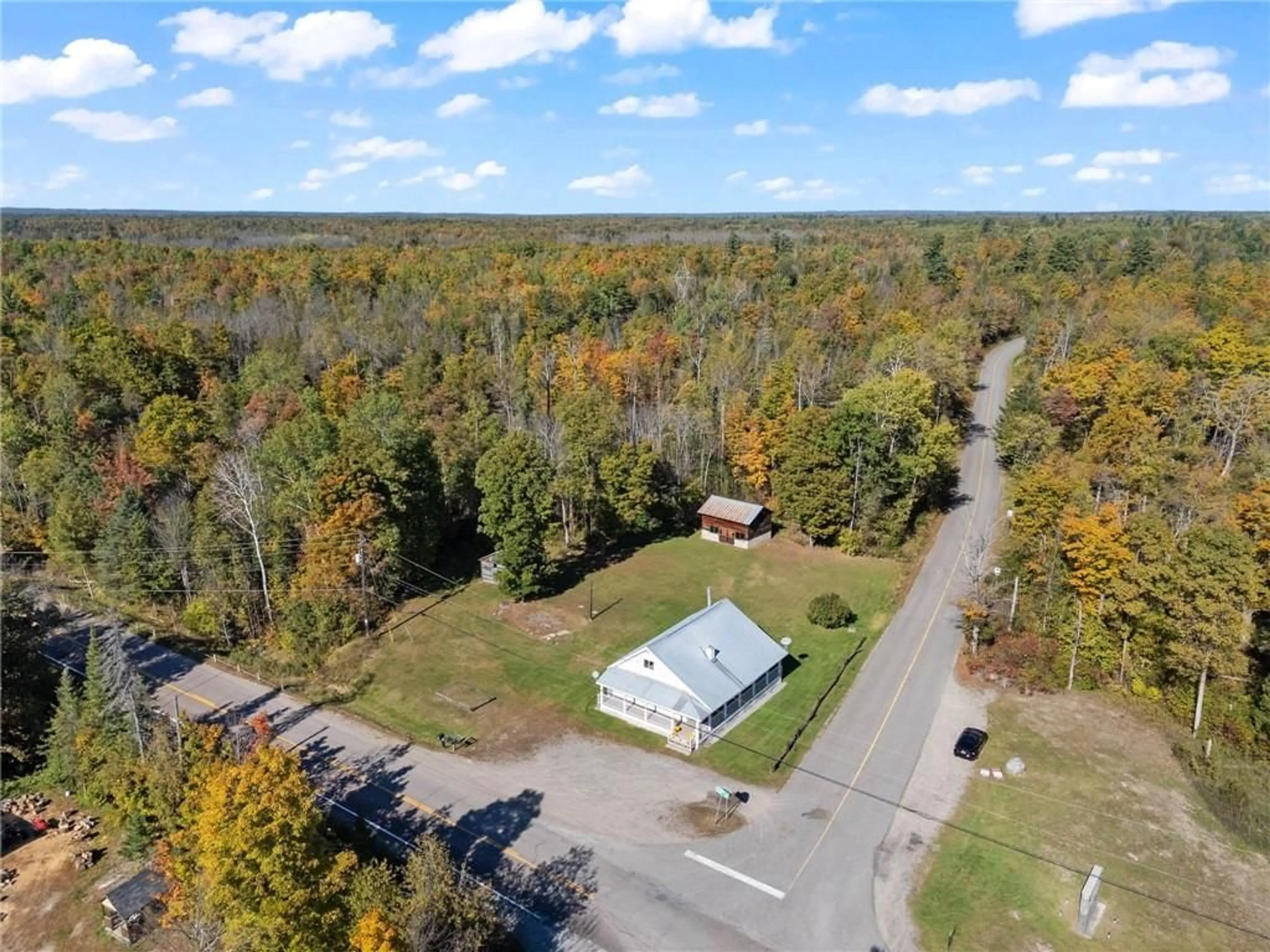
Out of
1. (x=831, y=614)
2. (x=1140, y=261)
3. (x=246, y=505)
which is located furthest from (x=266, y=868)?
(x=1140, y=261)

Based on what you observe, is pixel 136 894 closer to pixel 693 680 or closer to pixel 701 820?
pixel 701 820

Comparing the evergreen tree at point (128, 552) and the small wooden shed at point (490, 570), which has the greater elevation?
the evergreen tree at point (128, 552)

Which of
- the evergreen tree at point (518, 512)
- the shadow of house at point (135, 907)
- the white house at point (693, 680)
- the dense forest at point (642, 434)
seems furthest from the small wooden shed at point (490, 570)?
the shadow of house at point (135, 907)

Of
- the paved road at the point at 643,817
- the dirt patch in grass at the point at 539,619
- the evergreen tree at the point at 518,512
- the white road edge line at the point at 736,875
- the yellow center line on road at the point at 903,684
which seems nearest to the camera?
the paved road at the point at 643,817

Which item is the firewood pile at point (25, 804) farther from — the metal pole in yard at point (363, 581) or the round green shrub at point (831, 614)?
the round green shrub at point (831, 614)

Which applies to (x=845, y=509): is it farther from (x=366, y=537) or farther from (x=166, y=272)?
(x=166, y=272)

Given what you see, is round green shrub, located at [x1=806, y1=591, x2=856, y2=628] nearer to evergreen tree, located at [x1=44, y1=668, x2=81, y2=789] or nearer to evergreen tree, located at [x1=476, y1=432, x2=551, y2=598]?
evergreen tree, located at [x1=476, y1=432, x2=551, y2=598]

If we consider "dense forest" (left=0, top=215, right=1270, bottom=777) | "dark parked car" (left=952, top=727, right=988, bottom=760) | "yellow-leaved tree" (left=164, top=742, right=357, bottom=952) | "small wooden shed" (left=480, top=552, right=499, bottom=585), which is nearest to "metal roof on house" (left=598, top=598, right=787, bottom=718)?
"dark parked car" (left=952, top=727, right=988, bottom=760)
